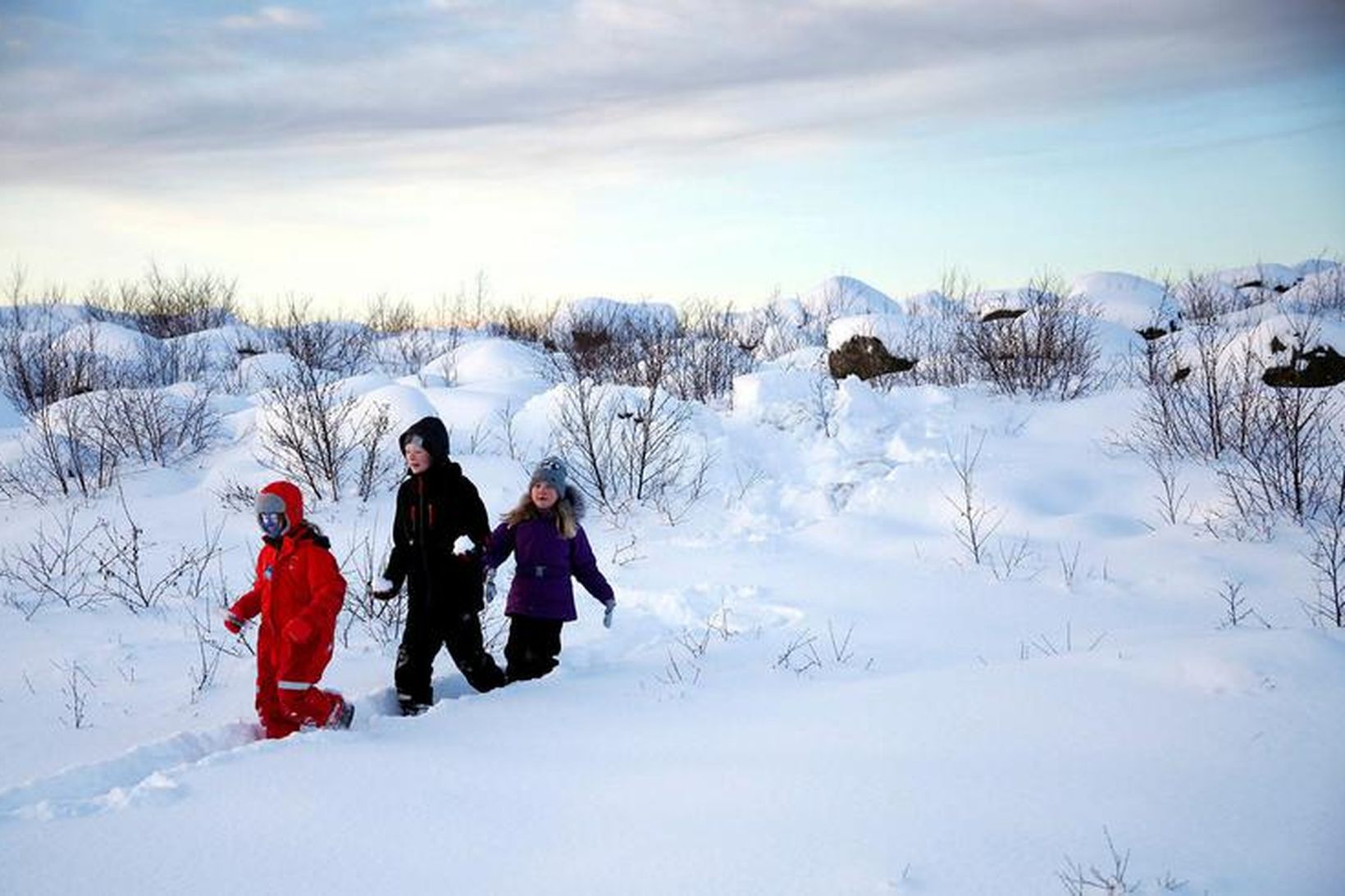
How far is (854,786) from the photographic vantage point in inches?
111

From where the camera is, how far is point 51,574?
23.9ft

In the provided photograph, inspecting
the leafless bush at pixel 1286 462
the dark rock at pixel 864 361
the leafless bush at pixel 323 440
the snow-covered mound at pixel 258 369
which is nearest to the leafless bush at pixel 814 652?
the leafless bush at pixel 1286 462

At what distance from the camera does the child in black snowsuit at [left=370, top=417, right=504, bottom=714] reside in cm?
430

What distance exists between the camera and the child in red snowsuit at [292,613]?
3824mm

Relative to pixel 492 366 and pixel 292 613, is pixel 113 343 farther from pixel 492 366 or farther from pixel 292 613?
pixel 292 613

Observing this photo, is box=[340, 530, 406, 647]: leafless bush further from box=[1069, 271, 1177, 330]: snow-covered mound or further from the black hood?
box=[1069, 271, 1177, 330]: snow-covered mound

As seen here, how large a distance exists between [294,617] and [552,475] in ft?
4.72

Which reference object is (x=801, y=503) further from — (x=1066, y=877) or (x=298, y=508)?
(x=1066, y=877)

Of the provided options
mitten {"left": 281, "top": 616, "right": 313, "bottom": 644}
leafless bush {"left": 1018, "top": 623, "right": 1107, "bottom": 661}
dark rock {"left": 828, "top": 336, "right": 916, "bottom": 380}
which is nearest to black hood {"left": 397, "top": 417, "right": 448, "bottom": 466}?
mitten {"left": 281, "top": 616, "right": 313, "bottom": 644}

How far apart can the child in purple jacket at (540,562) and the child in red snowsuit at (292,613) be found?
92cm

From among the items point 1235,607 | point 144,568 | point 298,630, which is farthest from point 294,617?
point 1235,607

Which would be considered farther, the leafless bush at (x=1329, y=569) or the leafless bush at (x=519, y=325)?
the leafless bush at (x=519, y=325)

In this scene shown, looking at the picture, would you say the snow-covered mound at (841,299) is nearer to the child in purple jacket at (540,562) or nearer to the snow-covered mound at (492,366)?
the snow-covered mound at (492,366)

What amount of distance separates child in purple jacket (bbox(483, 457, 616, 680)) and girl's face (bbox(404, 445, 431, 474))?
569mm
